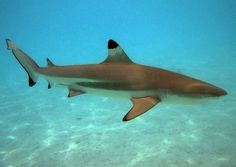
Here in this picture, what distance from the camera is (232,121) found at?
377 inches

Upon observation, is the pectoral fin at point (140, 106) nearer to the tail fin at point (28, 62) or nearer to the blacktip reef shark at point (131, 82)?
the blacktip reef shark at point (131, 82)

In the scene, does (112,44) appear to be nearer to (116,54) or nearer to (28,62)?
(116,54)

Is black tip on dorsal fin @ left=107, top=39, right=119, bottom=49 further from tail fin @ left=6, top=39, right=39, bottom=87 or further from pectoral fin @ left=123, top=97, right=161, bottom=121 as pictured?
tail fin @ left=6, top=39, right=39, bottom=87

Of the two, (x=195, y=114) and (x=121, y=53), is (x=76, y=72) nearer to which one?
(x=121, y=53)

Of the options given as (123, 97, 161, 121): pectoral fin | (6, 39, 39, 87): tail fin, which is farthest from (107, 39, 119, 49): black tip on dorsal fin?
(6, 39, 39, 87): tail fin

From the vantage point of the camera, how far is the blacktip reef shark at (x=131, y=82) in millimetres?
4070

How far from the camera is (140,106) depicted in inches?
156

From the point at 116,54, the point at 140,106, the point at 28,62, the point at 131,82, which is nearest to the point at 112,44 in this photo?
the point at 116,54

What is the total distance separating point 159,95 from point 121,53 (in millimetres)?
972

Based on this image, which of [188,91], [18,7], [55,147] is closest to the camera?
[188,91]

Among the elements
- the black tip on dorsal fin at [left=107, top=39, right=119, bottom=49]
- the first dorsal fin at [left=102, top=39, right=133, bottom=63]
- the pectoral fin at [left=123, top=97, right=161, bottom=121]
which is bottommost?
the pectoral fin at [left=123, top=97, right=161, bottom=121]

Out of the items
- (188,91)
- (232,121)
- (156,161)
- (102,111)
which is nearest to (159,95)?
(188,91)

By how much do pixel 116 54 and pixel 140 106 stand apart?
1.14m

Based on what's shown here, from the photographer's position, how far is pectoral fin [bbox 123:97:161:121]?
379 centimetres
